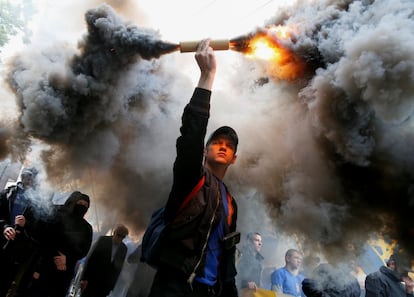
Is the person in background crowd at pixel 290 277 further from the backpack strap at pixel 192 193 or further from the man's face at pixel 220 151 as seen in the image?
the backpack strap at pixel 192 193

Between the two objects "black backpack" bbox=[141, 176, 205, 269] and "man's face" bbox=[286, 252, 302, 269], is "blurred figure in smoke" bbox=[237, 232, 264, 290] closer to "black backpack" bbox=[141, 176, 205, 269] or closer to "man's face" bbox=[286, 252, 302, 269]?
"man's face" bbox=[286, 252, 302, 269]

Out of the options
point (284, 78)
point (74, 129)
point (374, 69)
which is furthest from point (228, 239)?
point (74, 129)

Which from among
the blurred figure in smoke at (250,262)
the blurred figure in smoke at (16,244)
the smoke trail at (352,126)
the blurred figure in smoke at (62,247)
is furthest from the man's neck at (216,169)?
the blurred figure in smoke at (250,262)

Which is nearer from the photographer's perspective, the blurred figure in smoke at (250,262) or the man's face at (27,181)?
the man's face at (27,181)

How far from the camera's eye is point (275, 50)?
4156 mm

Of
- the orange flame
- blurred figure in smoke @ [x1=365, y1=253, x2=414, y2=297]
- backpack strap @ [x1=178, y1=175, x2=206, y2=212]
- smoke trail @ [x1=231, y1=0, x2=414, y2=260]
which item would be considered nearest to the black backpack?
backpack strap @ [x1=178, y1=175, x2=206, y2=212]

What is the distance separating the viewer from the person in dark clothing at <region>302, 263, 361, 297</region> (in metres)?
3.30

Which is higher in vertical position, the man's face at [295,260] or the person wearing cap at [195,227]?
the man's face at [295,260]

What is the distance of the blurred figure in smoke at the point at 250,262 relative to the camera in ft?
21.2

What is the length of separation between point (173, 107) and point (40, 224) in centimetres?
372

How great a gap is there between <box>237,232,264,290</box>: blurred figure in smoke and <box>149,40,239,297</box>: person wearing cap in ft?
14.9

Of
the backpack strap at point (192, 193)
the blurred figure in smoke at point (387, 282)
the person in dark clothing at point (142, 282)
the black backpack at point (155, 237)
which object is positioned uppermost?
the blurred figure in smoke at point (387, 282)

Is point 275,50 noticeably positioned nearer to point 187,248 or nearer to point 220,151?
point 220,151

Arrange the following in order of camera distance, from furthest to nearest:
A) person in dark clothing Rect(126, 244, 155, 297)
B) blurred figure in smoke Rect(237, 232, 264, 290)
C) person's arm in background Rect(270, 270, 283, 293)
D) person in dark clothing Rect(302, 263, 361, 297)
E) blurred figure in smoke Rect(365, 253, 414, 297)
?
1. person in dark clothing Rect(126, 244, 155, 297)
2. blurred figure in smoke Rect(237, 232, 264, 290)
3. person's arm in background Rect(270, 270, 283, 293)
4. blurred figure in smoke Rect(365, 253, 414, 297)
5. person in dark clothing Rect(302, 263, 361, 297)
